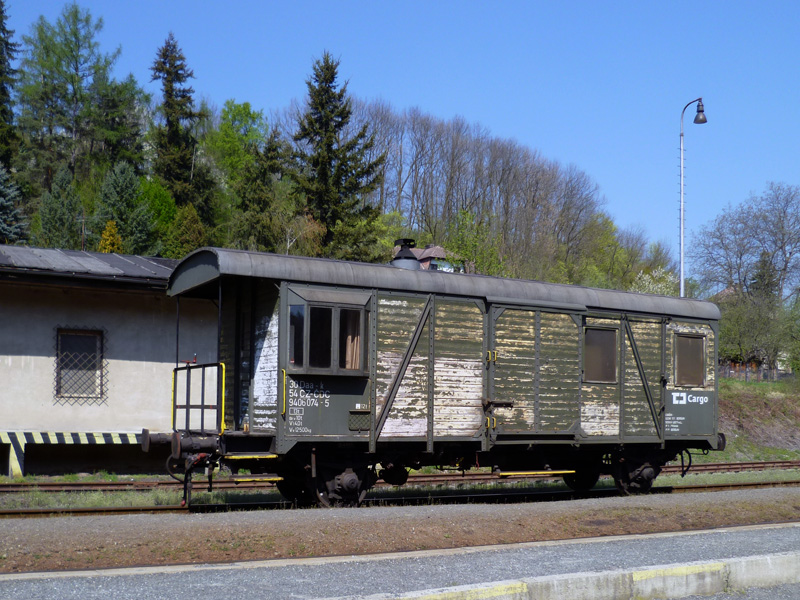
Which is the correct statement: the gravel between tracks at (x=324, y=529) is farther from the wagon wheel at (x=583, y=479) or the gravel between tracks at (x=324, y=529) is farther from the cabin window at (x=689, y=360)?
the cabin window at (x=689, y=360)

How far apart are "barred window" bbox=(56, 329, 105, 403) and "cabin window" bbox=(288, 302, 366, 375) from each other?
718 cm

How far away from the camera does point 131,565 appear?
6953 millimetres

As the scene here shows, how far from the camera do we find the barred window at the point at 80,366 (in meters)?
16.2

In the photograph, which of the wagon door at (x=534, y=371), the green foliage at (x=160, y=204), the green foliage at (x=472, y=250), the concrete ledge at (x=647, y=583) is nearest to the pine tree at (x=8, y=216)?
the green foliage at (x=160, y=204)

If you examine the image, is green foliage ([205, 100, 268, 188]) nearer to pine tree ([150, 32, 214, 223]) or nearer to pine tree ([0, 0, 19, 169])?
pine tree ([150, 32, 214, 223])

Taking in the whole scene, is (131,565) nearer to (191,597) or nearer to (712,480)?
(191,597)

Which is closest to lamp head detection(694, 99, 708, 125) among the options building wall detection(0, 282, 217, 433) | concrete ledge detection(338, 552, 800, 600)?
building wall detection(0, 282, 217, 433)

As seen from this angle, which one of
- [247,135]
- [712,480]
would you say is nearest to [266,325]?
[712,480]

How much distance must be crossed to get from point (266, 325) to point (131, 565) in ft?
16.3

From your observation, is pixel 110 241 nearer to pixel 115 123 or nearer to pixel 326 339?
pixel 115 123

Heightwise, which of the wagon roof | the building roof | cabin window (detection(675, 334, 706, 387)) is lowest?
cabin window (detection(675, 334, 706, 387))

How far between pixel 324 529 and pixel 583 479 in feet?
24.7

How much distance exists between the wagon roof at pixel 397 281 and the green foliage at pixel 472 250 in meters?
17.7

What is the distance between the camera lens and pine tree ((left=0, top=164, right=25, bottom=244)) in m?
38.2
